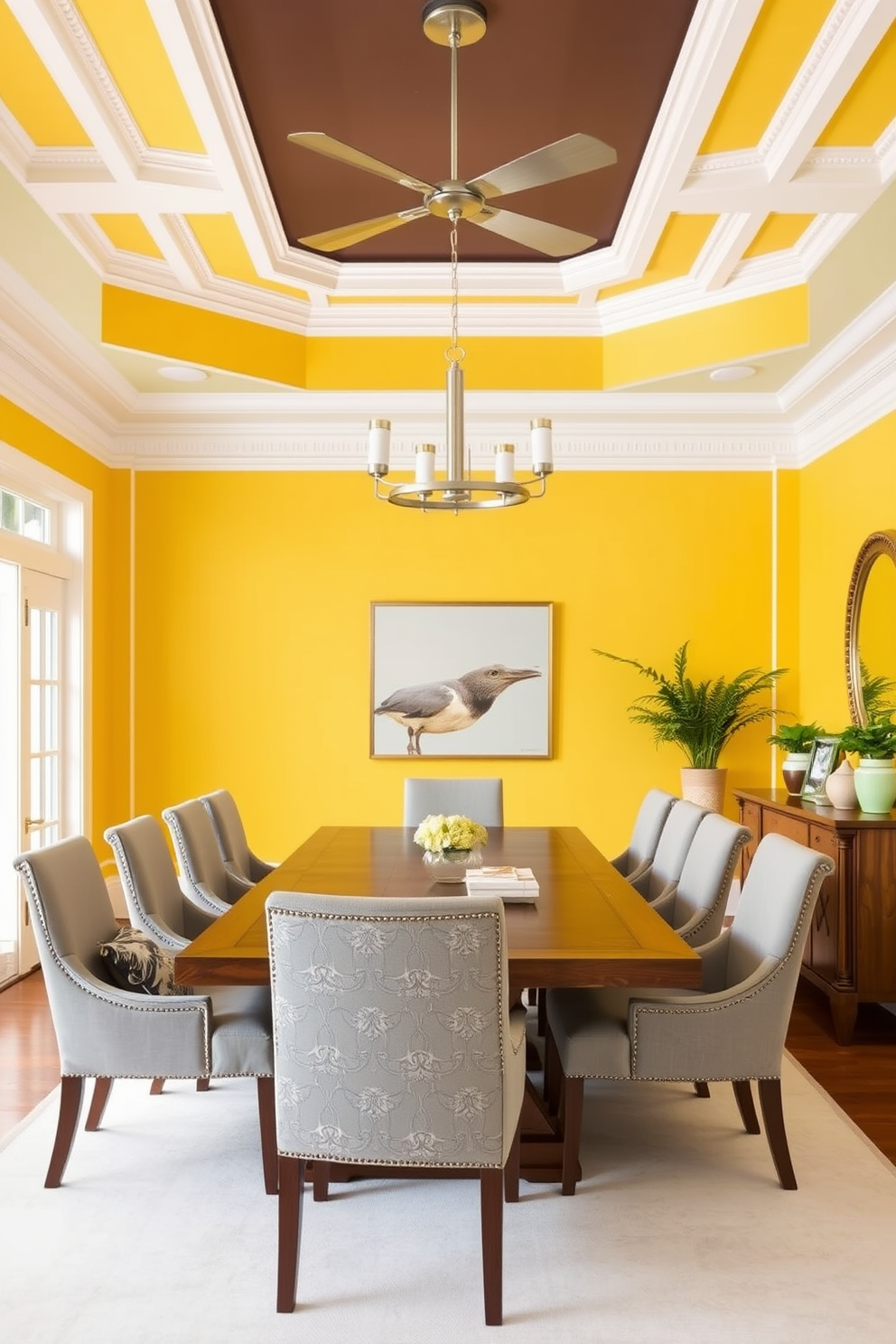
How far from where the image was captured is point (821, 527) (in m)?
5.95

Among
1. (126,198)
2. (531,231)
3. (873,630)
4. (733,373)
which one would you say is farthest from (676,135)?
(873,630)

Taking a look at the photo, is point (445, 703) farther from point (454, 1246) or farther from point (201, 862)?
point (454, 1246)

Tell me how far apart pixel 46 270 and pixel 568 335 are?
2.62m

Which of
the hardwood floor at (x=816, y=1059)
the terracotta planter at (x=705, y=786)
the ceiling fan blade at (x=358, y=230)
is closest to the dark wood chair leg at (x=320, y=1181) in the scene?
the hardwood floor at (x=816, y=1059)

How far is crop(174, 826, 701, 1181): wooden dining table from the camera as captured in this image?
240 cm

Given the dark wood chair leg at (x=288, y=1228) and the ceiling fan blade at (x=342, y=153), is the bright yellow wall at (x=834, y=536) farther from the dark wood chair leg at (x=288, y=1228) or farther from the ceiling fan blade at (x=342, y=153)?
the dark wood chair leg at (x=288, y=1228)

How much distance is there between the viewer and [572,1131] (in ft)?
9.04

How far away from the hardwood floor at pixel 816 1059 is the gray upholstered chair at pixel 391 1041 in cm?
147

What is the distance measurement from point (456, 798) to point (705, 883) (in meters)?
1.81

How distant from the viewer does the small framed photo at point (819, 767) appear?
4.82 metres

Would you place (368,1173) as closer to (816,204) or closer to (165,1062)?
A: (165,1062)

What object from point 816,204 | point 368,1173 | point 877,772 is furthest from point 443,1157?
point 816,204

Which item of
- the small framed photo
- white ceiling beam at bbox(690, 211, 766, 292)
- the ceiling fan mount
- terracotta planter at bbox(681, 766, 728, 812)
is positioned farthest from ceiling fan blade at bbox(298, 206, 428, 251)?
terracotta planter at bbox(681, 766, 728, 812)

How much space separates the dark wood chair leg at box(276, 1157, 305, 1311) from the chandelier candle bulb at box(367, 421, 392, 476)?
2.04 meters
